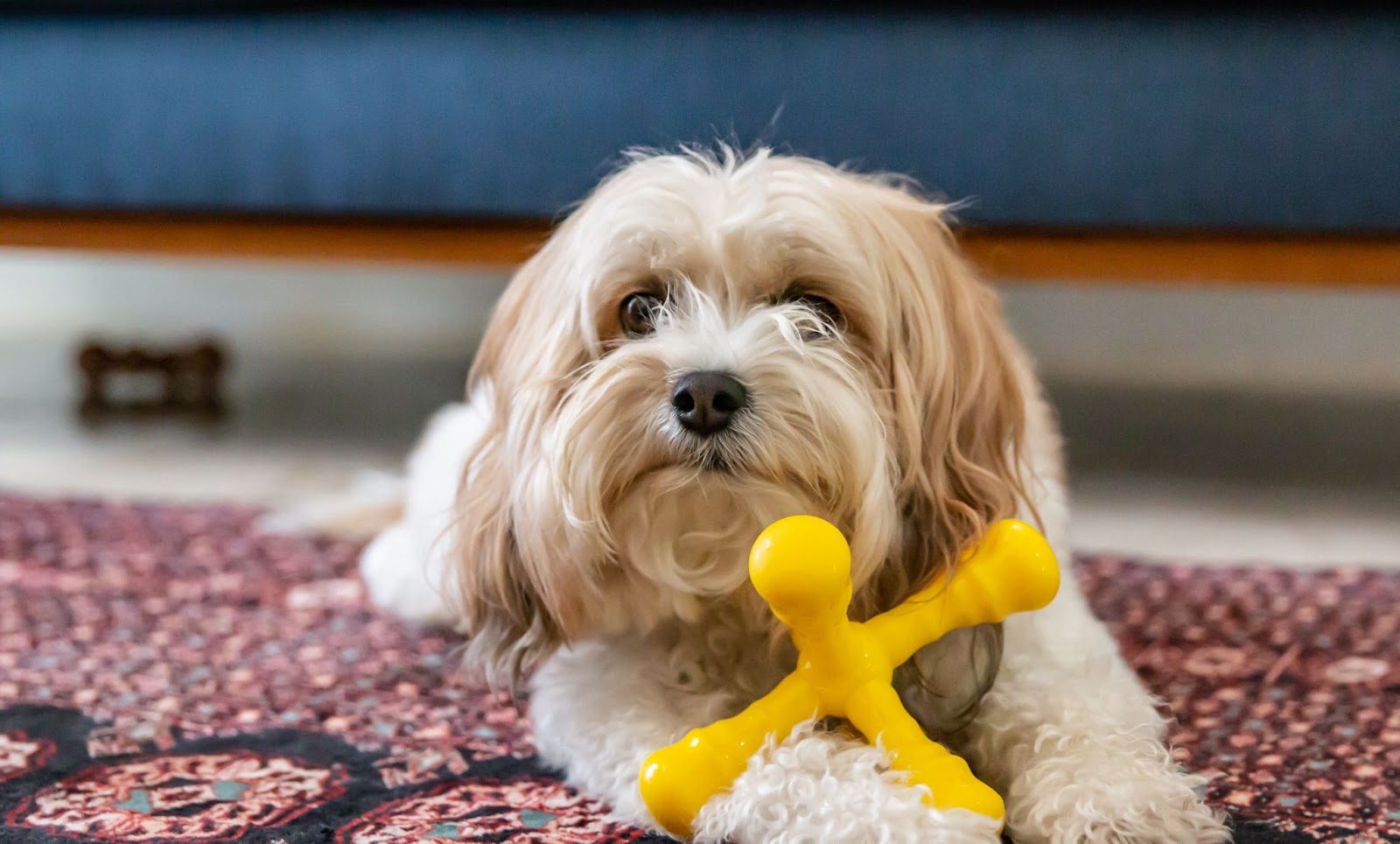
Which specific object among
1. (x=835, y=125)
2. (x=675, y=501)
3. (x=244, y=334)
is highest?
(x=835, y=125)

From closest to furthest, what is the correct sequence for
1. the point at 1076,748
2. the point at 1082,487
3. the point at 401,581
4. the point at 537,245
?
1. the point at 1076,748
2. the point at 401,581
3. the point at 537,245
4. the point at 1082,487

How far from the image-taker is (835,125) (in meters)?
1.95

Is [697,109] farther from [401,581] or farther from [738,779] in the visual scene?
[738,779]

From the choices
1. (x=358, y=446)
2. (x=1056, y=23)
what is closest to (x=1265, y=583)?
(x=1056, y=23)

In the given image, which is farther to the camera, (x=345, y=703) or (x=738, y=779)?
(x=345, y=703)

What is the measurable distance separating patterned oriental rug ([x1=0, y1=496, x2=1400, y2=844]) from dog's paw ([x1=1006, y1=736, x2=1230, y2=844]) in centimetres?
7

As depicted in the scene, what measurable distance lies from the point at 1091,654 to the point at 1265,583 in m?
0.62

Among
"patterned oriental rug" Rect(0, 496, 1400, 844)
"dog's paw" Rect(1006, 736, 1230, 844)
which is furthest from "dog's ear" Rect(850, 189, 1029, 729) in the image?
"patterned oriental rug" Rect(0, 496, 1400, 844)

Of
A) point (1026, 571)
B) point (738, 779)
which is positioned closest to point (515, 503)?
point (738, 779)

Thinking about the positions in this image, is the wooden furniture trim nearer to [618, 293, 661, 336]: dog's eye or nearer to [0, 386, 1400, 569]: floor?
[0, 386, 1400, 569]: floor

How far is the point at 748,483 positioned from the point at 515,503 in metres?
0.20

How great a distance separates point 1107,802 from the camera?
0.90 metres

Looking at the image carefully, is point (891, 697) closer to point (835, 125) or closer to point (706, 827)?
point (706, 827)

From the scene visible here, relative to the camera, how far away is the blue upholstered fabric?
Result: 1843 mm
